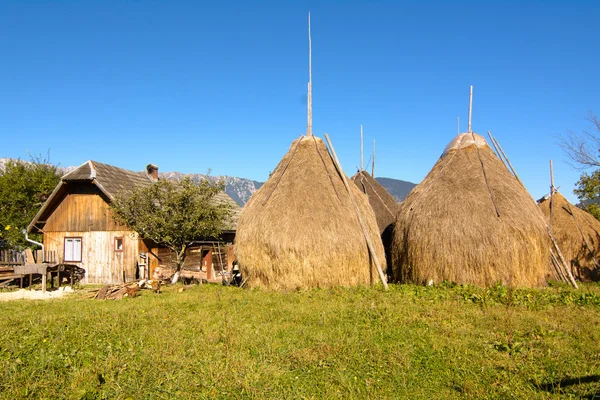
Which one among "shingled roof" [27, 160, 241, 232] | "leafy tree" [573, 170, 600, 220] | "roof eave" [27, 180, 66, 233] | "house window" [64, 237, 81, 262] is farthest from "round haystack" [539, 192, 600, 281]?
"roof eave" [27, 180, 66, 233]

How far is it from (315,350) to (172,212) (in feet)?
34.4

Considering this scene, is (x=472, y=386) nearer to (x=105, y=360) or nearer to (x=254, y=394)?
(x=254, y=394)

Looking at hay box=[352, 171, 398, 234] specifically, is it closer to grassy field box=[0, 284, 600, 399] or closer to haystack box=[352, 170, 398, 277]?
haystack box=[352, 170, 398, 277]

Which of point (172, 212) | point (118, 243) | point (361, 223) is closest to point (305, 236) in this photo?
point (361, 223)

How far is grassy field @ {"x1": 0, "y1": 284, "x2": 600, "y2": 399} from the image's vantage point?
16.3 feet

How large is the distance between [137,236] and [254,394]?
45.4 feet

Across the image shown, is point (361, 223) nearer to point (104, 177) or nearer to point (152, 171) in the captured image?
point (104, 177)

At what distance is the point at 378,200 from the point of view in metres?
20.9

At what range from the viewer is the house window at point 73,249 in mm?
18359

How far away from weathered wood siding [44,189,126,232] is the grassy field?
8695 mm

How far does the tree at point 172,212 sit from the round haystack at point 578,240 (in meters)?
12.2

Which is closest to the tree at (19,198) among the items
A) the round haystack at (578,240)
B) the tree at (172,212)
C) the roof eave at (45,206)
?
the roof eave at (45,206)

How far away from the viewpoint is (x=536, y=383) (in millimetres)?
5039

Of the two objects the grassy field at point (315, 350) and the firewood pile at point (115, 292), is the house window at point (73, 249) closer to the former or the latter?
the firewood pile at point (115, 292)
